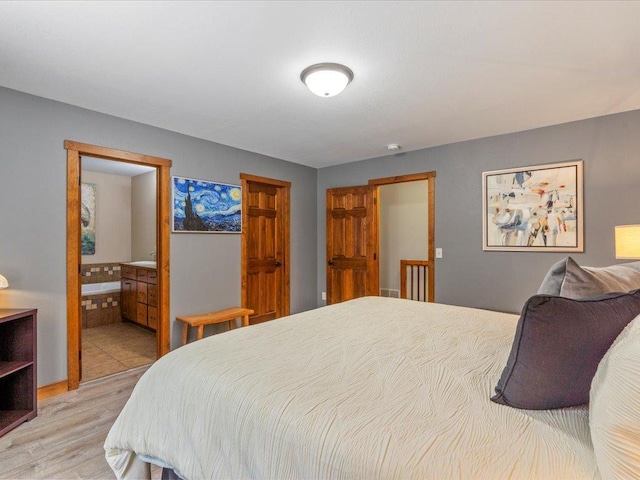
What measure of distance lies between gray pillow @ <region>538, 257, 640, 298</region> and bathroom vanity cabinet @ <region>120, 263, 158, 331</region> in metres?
4.07

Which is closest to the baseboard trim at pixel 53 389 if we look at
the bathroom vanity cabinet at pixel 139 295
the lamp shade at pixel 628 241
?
the bathroom vanity cabinet at pixel 139 295

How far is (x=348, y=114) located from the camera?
3061mm

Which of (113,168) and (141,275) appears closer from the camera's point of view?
(141,275)

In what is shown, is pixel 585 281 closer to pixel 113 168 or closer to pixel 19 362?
pixel 19 362

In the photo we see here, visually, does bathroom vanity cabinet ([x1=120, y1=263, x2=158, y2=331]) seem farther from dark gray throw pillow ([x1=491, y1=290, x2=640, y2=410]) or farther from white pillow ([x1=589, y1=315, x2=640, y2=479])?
white pillow ([x1=589, y1=315, x2=640, y2=479])

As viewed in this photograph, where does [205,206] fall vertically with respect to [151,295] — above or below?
above

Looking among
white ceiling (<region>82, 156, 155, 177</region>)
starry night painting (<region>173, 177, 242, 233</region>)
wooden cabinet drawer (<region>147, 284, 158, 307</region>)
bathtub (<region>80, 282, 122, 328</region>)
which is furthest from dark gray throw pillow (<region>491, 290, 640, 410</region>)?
bathtub (<region>80, 282, 122, 328</region>)

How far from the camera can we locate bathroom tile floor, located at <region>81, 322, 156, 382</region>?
3.29 meters

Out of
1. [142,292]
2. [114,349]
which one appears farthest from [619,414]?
[142,292]

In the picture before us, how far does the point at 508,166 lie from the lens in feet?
11.8

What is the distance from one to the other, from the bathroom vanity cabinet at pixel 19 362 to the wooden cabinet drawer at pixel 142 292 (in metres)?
2.08

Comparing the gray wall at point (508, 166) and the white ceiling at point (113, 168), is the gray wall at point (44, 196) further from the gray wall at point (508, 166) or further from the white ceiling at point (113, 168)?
the gray wall at point (508, 166)

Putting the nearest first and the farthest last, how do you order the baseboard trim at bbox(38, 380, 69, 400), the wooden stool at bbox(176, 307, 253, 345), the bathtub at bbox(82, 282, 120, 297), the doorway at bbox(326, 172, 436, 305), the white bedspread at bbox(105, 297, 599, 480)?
1. the white bedspread at bbox(105, 297, 599, 480)
2. the baseboard trim at bbox(38, 380, 69, 400)
3. the wooden stool at bbox(176, 307, 253, 345)
4. the doorway at bbox(326, 172, 436, 305)
5. the bathtub at bbox(82, 282, 120, 297)

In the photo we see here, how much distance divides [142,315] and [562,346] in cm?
489
